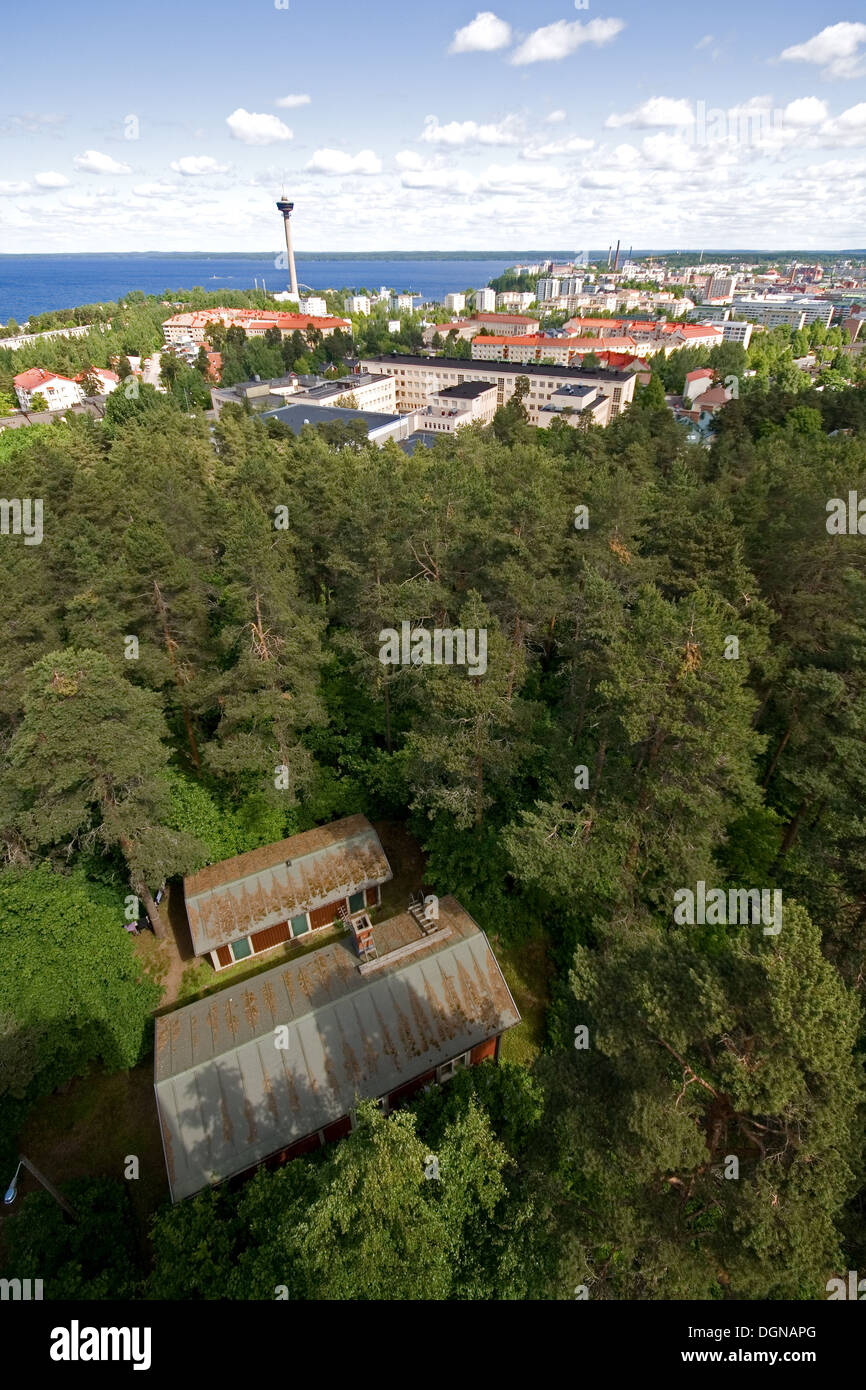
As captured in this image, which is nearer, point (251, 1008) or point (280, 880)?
point (251, 1008)

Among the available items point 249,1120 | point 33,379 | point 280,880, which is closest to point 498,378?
point 33,379

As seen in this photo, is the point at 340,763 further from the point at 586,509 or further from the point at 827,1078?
the point at 827,1078

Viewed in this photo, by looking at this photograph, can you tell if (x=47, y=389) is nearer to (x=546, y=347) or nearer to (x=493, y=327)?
(x=546, y=347)

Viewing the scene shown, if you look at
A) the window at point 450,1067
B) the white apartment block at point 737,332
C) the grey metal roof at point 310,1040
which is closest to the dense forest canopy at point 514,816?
the grey metal roof at point 310,1040

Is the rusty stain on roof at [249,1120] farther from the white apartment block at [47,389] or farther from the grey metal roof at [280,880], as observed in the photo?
the white apartment block at [47,389]

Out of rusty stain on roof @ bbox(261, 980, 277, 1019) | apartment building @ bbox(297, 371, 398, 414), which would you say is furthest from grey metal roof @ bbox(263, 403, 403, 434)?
rusty stain on roof @ bbox(261, 980, 277, 1019)

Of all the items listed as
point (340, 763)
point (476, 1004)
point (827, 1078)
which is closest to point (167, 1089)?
point (476, 1004)

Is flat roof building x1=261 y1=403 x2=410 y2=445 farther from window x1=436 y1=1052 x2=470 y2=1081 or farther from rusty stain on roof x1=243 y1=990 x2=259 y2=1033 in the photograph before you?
window x1=436 y1=1052 x2=470 y2=1081
